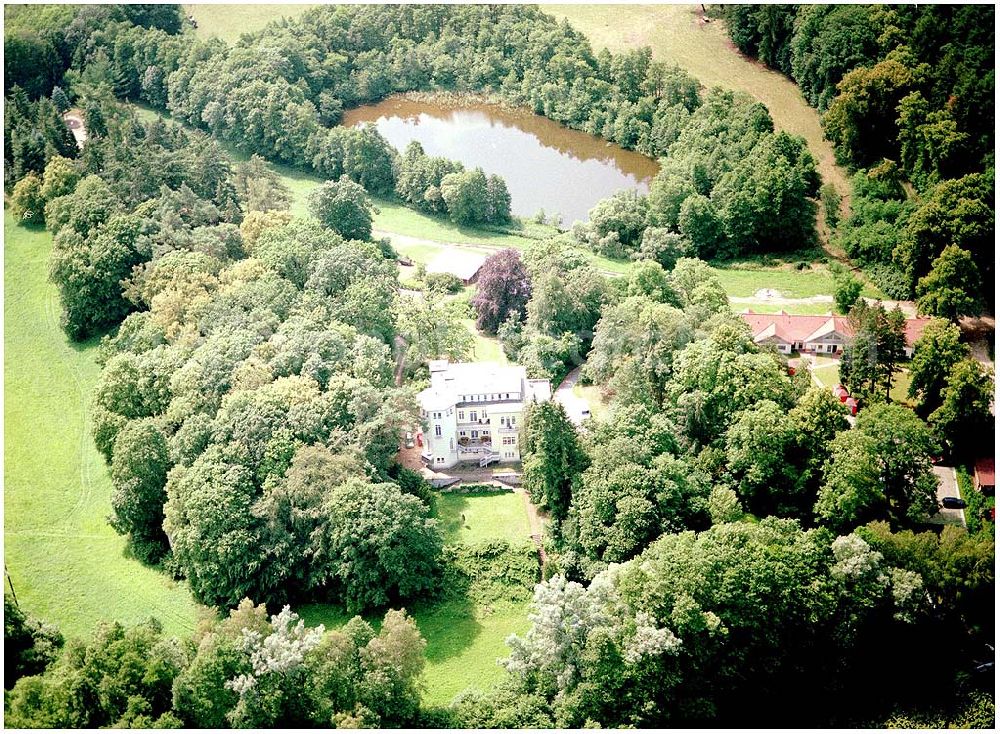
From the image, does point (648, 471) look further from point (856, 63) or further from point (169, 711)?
point (856, 63)

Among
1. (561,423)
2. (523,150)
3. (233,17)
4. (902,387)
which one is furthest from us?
(233,17)

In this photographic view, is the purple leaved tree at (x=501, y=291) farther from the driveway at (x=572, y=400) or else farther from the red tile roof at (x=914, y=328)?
the red tile roof at (x=914, y=328)

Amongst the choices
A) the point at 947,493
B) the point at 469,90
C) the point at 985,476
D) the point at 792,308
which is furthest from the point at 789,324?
the point at 469,90

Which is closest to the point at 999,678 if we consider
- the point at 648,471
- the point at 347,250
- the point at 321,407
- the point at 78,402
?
the point at 648,471

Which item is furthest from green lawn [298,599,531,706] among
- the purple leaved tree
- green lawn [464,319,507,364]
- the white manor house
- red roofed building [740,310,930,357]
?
red roofed building [740,310,930,357]

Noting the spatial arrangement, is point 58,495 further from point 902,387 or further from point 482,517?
point 902,387
